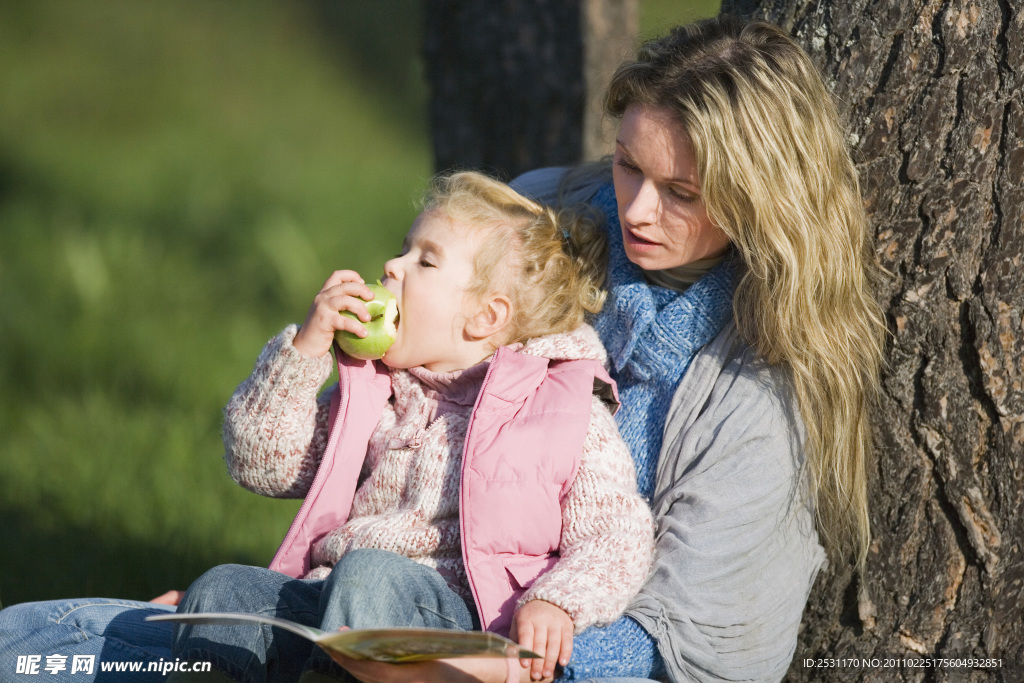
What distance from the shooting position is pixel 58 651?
7.45 feet

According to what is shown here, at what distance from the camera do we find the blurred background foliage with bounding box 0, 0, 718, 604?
13.3 ft

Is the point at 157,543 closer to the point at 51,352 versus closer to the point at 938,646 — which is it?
the point at 51,352

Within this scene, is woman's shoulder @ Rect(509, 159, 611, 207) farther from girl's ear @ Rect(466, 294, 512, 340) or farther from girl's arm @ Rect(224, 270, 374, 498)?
girl's arm @ Rect(224, 270, 374, 498)

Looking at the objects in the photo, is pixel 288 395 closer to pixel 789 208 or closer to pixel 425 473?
pixel 425 473

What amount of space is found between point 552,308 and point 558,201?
42 cm

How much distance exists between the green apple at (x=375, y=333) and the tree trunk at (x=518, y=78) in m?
1.99

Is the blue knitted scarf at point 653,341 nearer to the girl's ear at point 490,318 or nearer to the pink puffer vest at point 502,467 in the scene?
→ the pink puffer vest at point 502,467

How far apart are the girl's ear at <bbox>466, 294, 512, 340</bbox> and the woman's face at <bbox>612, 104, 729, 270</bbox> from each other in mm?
320

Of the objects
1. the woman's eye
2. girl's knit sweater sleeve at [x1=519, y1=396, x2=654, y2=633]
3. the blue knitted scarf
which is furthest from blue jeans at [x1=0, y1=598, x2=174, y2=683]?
the woman's eye

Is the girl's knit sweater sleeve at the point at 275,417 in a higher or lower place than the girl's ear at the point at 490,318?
lower

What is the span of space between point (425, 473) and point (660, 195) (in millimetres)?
824

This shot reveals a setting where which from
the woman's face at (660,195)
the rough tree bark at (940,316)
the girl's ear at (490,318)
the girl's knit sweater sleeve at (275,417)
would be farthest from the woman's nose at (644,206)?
the girl's knit sweater sleeve at (275,417)

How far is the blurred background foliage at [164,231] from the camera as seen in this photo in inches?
159

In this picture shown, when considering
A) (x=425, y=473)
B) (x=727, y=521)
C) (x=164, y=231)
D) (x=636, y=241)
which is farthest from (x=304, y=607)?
(x=164, y=231)
